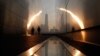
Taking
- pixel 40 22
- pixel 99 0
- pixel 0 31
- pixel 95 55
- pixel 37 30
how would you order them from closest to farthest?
1. pixel 95 55
2. pixel 99 0
3. pixel 0 31
4. pixel 37 30
5. pixel 40 22

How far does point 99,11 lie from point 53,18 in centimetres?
2367

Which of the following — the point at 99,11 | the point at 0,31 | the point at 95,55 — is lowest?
the point at 95,55

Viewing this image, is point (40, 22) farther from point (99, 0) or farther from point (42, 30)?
point (99, 0)

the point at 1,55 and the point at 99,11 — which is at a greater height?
the point at 99,11

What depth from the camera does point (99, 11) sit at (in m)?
5.37

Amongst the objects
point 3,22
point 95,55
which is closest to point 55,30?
point 3,22

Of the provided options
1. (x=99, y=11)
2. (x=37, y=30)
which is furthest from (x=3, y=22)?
(x=37, y=30)

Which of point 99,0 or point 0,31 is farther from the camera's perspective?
point 0,31

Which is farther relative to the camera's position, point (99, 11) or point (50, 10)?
point (50, 10)

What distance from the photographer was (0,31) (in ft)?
20.0

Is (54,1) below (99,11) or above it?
above

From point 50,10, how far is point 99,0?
23664mm

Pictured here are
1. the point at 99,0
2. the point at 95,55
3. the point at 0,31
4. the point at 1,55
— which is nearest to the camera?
the point at 1,55

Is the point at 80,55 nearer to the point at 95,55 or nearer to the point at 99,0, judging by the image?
the point at 95,55
